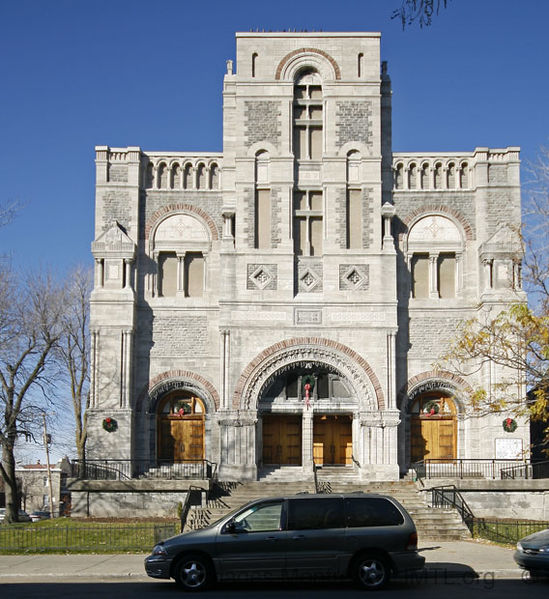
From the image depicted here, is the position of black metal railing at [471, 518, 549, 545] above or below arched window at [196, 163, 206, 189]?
below

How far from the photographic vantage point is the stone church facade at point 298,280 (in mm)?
33812

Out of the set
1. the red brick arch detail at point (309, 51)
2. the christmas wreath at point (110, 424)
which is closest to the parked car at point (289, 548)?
the christmas wreath at point (110, 424)

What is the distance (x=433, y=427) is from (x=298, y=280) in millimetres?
7605

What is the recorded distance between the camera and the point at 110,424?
3350cm

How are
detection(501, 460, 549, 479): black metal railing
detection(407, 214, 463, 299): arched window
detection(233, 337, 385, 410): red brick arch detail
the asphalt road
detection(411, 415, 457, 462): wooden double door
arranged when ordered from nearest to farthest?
the asphalt road
detection(501, 460, 549, 479): black metal railing
detection(233, 337, 385, 410): red brick arch detail
detection(411, 415, 457, 462): wooden double door
detection(407, 214, 463, 299): arched window

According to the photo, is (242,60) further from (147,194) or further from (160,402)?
(160,402)

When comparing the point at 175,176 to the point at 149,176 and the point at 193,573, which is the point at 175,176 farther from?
the point at 193,573

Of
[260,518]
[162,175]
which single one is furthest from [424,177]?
[260,518]

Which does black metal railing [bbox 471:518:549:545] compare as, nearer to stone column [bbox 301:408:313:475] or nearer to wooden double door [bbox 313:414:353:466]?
stone column [bbox 301:408:313:475]

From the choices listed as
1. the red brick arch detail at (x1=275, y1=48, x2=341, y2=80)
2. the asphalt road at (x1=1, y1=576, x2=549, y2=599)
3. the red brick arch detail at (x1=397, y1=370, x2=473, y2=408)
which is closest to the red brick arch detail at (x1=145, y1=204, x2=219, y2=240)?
the red brick arch detail at (x1=275, y1=48, x2=341, y2=80)

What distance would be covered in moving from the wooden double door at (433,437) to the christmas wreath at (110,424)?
11.1 m

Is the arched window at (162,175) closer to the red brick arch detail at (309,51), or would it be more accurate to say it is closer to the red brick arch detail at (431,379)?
the red brick arch detail at (309,51)

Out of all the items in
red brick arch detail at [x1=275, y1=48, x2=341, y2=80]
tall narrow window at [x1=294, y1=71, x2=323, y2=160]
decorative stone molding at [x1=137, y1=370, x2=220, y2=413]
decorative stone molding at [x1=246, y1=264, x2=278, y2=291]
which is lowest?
decorative stone molding at [x1=137, y1=370, x2=220, y2=413]

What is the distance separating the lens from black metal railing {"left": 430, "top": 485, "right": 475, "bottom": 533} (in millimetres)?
27562
